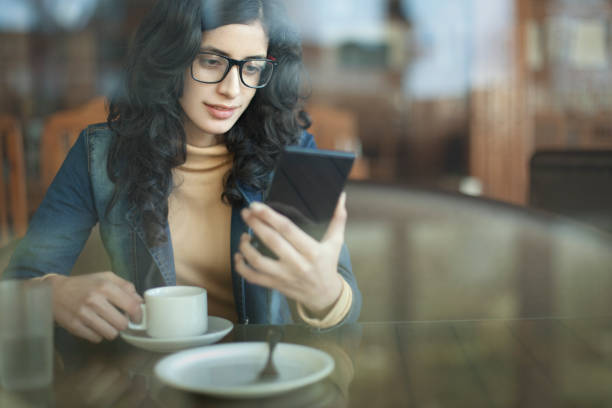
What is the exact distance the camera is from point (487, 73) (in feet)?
10.8

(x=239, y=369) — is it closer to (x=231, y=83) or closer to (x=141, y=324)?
(x=141, y=324)

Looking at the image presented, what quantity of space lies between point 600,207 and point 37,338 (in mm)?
905

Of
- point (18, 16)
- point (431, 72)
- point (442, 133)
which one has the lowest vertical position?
point (442, 133)

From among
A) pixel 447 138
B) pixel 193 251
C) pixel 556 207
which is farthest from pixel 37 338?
pixel 447 138

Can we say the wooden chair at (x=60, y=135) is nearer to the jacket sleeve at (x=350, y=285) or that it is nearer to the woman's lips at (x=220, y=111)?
the woman's lips at (x=220, y=111)

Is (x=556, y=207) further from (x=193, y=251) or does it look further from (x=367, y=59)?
(x=367, y=59)

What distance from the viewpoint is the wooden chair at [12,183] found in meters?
0.76

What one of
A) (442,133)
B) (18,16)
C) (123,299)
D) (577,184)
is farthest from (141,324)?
(442,133)

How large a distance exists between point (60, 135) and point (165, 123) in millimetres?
180

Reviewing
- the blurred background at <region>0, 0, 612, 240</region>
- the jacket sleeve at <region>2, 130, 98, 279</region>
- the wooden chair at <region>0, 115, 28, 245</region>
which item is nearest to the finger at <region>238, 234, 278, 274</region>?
the jacket sleeve at <region>2, 130, 98, 279</region>

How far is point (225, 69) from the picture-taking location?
1.79ft

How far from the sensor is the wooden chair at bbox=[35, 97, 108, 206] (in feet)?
2.23

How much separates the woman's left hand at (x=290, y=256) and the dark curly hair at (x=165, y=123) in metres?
0.16

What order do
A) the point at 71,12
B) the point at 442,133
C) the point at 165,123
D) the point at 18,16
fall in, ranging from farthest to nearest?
the point at 442,133
the point at 71,12
the point at 18,16
the point at 165,123
